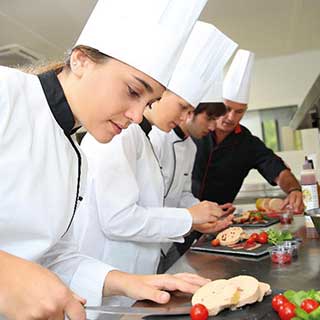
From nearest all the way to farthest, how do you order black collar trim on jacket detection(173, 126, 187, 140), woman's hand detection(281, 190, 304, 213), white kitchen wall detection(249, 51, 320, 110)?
black collar trim on jacket detection(173, 126, 187, 140) < woman's hand detection(281, 190, 304, 213) < white kitchen wall detection(249, 51, 320, 110)

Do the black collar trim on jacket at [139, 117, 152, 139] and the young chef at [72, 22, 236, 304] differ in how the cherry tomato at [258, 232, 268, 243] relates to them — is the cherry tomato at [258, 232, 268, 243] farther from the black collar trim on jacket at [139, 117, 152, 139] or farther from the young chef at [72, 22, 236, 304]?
the black collar trim on jacket at [139, 117, 152, 139]

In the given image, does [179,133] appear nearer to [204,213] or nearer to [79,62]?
[204,213]

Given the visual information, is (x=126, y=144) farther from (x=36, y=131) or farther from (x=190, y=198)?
(x=190, y=198)

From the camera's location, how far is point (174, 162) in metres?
1.67

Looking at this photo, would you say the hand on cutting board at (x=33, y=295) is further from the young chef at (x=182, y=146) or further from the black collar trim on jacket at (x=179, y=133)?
the black collar trim on jacket at (x=179, y=133)

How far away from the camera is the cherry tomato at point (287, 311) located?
1.96 feet

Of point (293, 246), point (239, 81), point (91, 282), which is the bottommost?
point (91, 282)

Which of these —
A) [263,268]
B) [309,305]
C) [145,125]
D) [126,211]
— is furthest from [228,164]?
[309,305]

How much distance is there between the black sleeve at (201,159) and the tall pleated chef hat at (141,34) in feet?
4.38

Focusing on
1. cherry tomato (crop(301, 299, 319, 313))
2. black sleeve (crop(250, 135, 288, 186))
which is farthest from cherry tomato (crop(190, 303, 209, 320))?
black sleeve (crop(250, 135, 288, 186))

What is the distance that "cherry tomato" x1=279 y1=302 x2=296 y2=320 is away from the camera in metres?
0.60

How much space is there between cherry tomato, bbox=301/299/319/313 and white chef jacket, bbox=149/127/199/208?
1.03 metres

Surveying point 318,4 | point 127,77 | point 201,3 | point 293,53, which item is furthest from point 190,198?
point 293,53

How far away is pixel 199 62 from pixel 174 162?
0.40 metres
